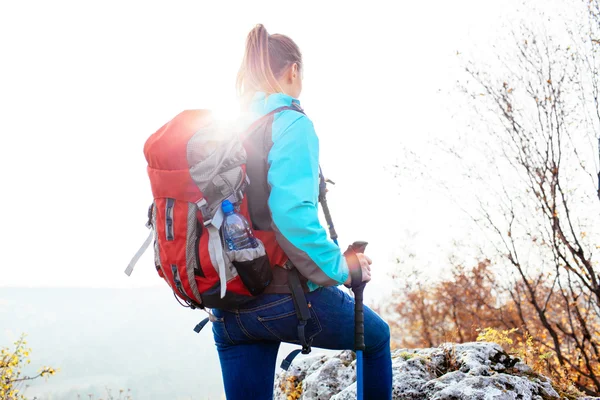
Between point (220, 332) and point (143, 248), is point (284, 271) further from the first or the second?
point (143, 248)

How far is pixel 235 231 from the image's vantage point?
1646 mm

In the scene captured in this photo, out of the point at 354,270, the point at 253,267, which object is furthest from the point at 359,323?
the point at 253,267

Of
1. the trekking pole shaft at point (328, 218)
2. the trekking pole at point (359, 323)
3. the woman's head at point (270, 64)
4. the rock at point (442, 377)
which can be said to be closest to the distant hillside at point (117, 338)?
the rock at point (442, 377)

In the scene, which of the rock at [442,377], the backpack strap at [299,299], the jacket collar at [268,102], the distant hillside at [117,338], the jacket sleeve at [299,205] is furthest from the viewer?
the distant hillside at [117,338]

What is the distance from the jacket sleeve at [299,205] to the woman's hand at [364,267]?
203 millimetres

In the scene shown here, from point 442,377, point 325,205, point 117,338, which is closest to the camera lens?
point 325,205

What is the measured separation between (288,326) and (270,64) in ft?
3.87

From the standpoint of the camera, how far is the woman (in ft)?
5.40

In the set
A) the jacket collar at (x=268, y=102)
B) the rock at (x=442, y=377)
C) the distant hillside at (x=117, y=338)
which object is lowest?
the distant hillside at (x=117, y=338)

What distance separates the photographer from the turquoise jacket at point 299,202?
64.0 inches

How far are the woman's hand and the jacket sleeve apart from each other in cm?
20

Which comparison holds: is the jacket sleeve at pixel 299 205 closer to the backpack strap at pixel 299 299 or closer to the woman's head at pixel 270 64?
the backpack strap at pixel 299 299

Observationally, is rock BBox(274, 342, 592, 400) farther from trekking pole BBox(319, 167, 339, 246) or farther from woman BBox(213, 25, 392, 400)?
trekking pole BBox(319, 167, 339, 246)

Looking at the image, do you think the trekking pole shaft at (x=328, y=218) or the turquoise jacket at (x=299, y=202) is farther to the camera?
the trekking pole shaft at (x=328, y=218)
